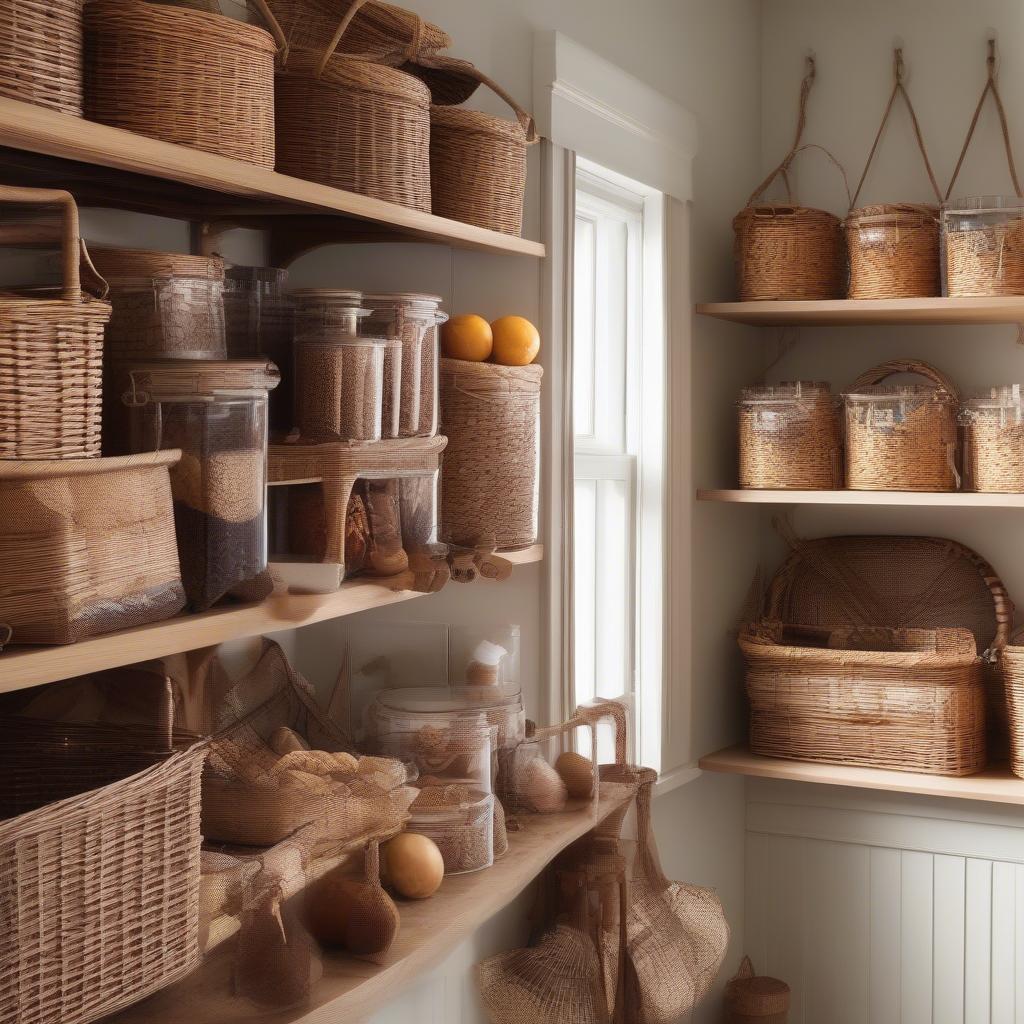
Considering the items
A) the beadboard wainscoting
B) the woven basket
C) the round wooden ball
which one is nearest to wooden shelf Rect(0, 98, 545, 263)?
the woven basket

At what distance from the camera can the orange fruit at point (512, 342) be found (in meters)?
1.84

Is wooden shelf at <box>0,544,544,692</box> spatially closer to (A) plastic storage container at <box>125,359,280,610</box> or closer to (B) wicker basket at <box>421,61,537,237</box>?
(A) plastic storage container at <box>125,359,280,610</box>

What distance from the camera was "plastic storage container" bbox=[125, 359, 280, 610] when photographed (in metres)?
1.21

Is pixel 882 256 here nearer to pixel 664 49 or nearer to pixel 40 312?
pixel 664 49

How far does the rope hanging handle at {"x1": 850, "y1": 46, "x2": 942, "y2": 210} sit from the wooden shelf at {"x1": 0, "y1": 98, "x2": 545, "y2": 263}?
148cm

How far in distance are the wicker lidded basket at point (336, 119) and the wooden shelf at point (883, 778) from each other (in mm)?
1774

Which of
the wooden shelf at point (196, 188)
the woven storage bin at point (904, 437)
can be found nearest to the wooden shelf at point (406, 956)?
the wooden shelf at point (196, 188)

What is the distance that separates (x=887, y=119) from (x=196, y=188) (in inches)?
83.1

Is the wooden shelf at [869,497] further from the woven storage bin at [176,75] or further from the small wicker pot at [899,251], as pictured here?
the woven storage bin at [176,75]

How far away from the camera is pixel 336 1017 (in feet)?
4.34

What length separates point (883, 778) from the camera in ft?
9.00

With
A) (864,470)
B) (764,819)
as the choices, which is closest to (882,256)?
(864,470)

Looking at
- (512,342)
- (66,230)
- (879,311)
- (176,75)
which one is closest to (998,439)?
(879,311)

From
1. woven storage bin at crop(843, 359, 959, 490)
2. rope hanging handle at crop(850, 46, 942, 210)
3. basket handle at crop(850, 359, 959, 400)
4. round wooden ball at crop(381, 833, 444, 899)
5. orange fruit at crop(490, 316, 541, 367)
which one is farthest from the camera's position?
rope hanging handle at crop(850, 46, 942, 210)
